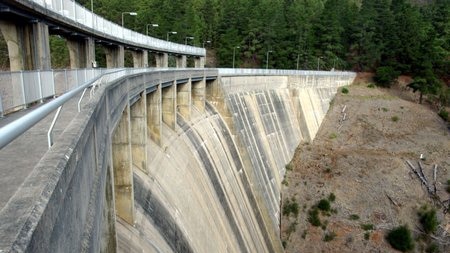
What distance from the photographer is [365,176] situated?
117 ft

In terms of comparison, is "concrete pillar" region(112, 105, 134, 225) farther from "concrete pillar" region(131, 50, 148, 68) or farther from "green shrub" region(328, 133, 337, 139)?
"green shrub" region(328, 133, 337, 139)

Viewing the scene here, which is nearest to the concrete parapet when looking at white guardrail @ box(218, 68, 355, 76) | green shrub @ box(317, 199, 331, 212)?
white guardrail @ box(218, 68, 355, 76)

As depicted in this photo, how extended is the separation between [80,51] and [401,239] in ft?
84.0

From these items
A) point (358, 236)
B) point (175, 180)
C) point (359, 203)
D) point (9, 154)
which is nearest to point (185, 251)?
point (175, 180)

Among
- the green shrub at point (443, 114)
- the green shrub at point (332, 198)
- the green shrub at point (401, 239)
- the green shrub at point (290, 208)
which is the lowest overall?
the green shrub at point (401, 239)

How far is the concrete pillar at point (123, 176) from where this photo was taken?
10562mm

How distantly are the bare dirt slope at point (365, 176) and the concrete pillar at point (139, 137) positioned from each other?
1929 cm

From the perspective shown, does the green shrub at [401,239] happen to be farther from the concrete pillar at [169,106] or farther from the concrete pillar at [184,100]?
the concrete pillar at [169,106]

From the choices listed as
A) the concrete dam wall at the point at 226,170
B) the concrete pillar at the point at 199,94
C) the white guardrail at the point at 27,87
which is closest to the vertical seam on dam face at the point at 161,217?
the concrete dam wall at the point at 226,170

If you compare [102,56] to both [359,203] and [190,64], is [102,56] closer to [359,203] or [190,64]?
[190,64]

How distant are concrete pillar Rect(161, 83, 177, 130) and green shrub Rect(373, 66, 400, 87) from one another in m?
44.8

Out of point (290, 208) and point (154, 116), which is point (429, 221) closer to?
point (290, 208)

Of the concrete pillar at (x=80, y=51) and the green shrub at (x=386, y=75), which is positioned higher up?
the concrete pillar at (x=80, y=51)

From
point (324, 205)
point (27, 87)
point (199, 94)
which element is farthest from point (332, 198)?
point (27, 87)
